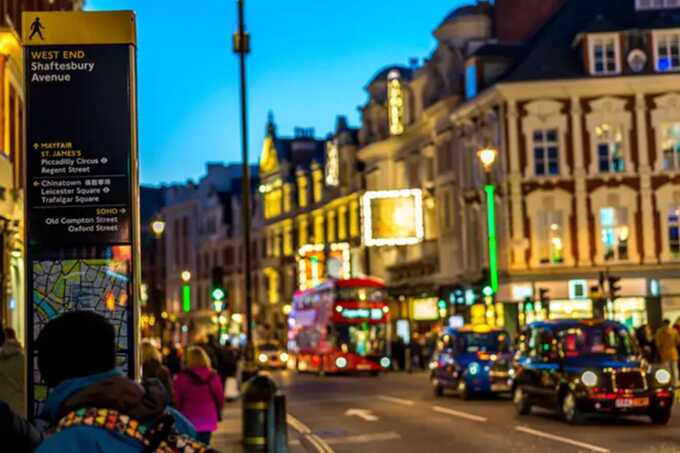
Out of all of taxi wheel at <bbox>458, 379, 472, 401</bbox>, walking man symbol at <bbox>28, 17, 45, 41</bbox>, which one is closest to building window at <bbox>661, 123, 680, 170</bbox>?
taxi wheel at <bbox>458, 379, 472, 401</bbox>

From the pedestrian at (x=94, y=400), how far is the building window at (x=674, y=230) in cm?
5144

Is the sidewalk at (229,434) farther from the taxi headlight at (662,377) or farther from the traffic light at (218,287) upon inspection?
the taxi headlight at (662,377)

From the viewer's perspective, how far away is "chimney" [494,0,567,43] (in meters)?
59.2

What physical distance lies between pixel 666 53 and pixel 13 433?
51234mm

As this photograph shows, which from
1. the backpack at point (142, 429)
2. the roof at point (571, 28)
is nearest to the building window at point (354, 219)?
the roof at point (571, 28)

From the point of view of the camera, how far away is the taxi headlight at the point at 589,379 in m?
22.3

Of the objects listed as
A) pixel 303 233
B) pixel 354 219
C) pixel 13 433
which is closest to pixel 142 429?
pixel 13 433

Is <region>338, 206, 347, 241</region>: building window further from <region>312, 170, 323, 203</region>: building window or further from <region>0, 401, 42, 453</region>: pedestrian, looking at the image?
<region>0, 401, 42, 453</region>: pedestrian

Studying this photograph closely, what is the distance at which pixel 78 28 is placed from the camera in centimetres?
1065

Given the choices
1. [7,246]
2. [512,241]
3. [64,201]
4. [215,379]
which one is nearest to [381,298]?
[512,241]

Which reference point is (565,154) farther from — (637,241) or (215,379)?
(215,379)

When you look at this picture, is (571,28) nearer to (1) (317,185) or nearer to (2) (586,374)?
(1) (317,185)

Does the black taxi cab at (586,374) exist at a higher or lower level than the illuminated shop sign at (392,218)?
lower

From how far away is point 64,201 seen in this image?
10.7 m
